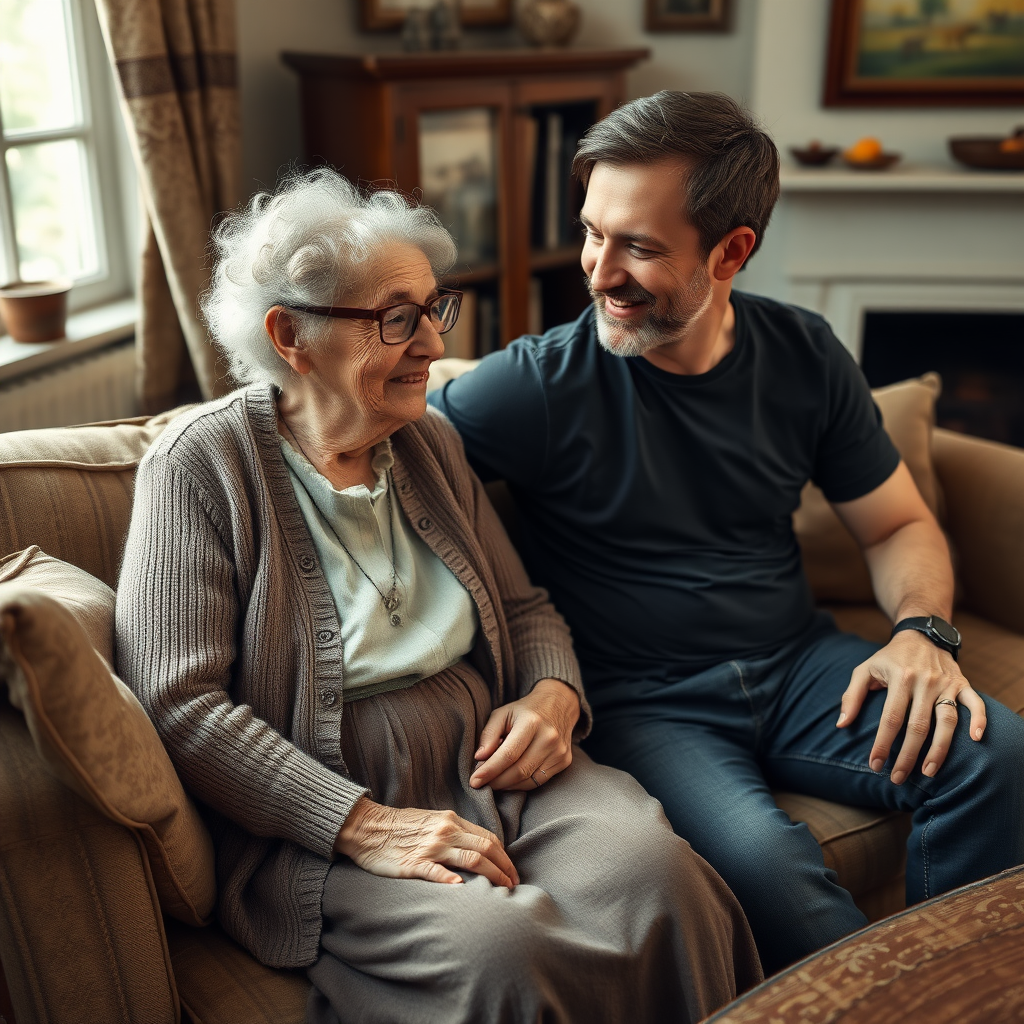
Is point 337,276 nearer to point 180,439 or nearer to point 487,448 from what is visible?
point 180,439

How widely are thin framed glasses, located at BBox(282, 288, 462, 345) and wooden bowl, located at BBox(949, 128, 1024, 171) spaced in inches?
94.0

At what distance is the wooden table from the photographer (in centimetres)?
95

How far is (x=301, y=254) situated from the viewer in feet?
4.33

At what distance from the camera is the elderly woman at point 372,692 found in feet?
3.76

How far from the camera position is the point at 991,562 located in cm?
196

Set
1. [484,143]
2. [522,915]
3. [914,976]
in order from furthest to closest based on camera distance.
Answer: [484,143], [522,915], [914,976]

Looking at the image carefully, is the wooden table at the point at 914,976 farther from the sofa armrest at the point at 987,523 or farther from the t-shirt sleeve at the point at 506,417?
the sofa armrest at the point at 987,523

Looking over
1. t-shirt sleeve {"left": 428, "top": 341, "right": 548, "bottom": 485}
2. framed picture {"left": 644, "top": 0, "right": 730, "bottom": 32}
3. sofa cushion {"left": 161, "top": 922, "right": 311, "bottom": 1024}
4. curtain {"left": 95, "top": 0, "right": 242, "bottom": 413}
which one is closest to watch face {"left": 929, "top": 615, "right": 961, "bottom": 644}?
t-shirt sleeve {"left": 428, "top": 341, "right": 548, "bottom": 485}

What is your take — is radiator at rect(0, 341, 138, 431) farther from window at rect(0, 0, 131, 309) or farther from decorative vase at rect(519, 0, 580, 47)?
decorative vase at rect(519, 0, 580, 47)

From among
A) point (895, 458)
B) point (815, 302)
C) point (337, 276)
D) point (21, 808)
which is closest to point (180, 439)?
point (337, 276)

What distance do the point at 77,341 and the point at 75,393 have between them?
114 mm

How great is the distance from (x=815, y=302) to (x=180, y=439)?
8.71 feet

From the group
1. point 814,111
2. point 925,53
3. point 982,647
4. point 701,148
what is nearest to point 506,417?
point 701,148

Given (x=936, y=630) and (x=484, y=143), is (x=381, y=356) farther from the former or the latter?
(x=484, y=143)
